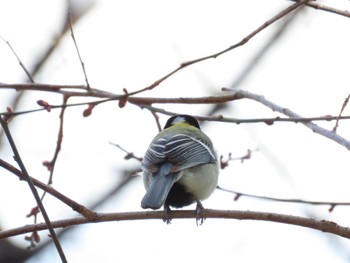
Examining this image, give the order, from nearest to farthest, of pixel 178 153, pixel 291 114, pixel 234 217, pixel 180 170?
pixel 234 217, pixel 291 114, pixel 180 170, pixel 178 153

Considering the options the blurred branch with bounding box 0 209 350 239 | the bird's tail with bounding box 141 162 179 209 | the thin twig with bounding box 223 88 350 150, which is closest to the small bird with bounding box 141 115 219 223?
the bird's tail with bounding box 141 162 179 209

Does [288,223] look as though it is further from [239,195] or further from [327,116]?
[239,195]

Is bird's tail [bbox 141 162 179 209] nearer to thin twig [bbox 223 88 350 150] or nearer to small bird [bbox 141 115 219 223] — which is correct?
small bird [bbox 141 115 219 223]

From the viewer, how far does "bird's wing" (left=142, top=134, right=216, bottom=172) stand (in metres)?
3.30

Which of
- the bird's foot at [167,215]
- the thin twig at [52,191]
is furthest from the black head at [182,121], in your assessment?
the thin twig at [52,191]

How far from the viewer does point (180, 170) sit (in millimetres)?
3301

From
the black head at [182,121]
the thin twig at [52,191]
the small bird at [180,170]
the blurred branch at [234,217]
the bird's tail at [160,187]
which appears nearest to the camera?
the thin twig at [52,191]

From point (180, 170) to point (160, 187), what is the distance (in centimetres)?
30

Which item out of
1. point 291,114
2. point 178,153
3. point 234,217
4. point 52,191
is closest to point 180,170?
point 178,153

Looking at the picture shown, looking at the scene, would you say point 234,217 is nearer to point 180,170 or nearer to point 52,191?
point 52,191

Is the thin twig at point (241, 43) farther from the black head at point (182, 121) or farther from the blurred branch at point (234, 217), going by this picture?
the black head at point (182, 121)

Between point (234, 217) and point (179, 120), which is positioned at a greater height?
point (179, 120)

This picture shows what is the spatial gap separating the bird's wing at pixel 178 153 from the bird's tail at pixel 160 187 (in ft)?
0.10

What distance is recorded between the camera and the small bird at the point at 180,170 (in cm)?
322
